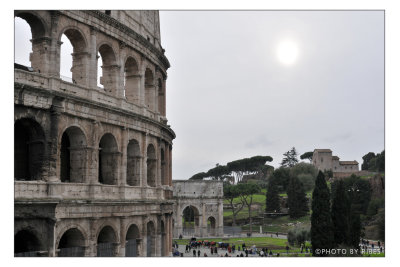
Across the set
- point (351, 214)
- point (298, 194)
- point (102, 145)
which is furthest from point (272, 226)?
point (102, 145)

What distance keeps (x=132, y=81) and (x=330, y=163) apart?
72.2 metres

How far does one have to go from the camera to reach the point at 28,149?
699 inches

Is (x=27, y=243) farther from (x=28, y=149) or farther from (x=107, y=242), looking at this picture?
(x=107, y=242)

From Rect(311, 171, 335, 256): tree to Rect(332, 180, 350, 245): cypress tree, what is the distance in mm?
251

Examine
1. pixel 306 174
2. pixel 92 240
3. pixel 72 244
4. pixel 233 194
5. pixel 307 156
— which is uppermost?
pixel 307 156

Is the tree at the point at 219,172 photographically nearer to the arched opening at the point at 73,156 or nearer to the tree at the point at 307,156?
the tree at the point at 307,156

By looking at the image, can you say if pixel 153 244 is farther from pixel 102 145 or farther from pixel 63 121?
pixel 63 121

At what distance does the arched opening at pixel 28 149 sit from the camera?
57.0 feet

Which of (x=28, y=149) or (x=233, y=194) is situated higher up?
(x=28, y=149)

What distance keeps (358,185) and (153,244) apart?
3793 centimetres

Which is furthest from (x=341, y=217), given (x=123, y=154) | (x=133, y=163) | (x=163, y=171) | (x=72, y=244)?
(x=72, y=244)

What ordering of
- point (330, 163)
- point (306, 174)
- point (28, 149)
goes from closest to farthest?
point (28, 149) < point (306, 174) < point (330, 163)

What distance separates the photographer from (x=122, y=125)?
21.0 m

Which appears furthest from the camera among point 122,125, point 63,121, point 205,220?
point 205,220
